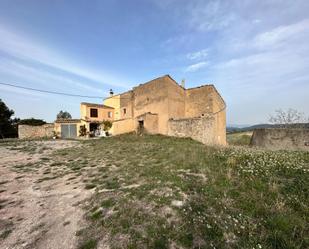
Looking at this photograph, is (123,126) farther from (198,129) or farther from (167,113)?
(198,129)

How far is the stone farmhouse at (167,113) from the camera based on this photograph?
16.2 metres

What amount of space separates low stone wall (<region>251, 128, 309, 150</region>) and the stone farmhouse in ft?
12.4

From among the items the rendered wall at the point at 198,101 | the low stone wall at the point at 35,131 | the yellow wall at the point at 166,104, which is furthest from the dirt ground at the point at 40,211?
the low stone wall at the point at 35,131

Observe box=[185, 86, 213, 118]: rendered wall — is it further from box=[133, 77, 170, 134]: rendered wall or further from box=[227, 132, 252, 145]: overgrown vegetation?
box=[227, 132, 252, 145]: overgrown vegetation

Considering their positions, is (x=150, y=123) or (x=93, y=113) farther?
(x=93, y=113)

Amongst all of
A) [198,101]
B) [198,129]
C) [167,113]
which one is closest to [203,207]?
[198,129]

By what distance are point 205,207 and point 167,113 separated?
15207 mm


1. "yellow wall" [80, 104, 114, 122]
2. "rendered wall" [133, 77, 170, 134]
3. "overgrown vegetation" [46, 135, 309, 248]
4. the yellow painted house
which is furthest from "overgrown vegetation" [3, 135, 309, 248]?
"yellow wall" [80, 104, 114, 122]

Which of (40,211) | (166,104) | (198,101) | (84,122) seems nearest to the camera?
(40,211)

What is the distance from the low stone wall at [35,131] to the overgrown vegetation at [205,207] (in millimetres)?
23638

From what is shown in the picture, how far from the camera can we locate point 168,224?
9.64ft

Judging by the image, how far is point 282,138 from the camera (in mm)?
11039

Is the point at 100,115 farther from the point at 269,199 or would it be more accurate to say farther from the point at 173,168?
the point at 269,199

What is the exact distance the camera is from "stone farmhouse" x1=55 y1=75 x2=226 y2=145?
1623cm
